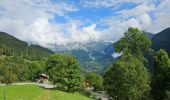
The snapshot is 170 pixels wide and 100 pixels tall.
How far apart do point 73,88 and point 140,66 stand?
89.9 feet

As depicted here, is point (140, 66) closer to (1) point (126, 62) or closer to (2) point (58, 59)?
(1) point (126, 62)

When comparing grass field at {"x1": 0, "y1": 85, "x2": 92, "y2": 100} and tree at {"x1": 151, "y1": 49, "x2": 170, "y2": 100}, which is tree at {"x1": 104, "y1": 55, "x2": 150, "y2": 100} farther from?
grass field at {"x1": 0, "y1": 85, "x2": 92, "y2": 100}

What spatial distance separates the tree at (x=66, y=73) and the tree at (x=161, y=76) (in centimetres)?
2582

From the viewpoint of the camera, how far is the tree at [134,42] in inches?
3280

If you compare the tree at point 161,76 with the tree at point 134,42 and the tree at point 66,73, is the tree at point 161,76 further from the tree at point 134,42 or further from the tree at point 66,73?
the tree at point 66,73

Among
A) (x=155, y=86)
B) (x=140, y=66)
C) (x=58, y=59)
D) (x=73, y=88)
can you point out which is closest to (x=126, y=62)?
(x=140, y=66)

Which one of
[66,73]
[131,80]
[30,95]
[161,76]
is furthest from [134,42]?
[30,95]

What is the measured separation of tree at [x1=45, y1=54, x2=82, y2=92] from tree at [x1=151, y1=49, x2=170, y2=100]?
84.7 feet

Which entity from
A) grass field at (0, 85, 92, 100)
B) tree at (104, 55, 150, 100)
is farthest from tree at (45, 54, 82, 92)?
tree at (104, 55, 150, 100)

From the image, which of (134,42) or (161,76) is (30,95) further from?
(161,76)

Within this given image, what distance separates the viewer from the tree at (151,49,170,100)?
3091 inches

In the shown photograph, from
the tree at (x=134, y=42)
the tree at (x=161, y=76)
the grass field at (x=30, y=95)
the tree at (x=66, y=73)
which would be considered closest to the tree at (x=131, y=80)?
the tree at (x=161, y=76)

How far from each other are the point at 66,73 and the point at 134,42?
81.4 feet

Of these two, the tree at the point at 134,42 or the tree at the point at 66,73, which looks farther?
the tree at the point at 66,73
